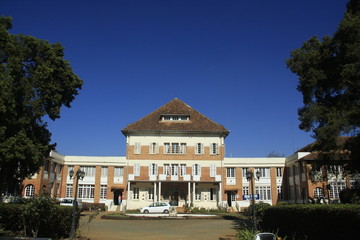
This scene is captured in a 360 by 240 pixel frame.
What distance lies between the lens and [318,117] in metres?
19.3

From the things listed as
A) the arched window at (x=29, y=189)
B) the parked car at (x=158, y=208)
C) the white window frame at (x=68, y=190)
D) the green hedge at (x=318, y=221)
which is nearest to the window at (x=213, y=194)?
the parked car at (x=158, y=208)

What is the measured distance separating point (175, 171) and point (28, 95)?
2147 cm

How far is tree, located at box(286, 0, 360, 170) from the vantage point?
57.1 ft

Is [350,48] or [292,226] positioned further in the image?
[350,48]

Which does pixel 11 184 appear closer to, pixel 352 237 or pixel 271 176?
pixel 352 237

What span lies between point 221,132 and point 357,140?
68.4ft

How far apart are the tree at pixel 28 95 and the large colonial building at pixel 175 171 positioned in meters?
16.5

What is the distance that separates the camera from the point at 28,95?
19500 millimetres

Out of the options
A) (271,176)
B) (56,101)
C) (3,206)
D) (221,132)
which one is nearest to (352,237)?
(3,206)

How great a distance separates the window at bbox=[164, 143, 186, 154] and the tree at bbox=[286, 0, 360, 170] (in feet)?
62.4

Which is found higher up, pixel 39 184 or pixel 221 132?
pixel 221 132

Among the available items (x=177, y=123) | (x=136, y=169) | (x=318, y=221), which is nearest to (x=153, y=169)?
(x=136, y=169)

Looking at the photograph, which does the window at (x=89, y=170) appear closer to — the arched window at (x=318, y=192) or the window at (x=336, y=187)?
the arched window at (x=318, y=192)

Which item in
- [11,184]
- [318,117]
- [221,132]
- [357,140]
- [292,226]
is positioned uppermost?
[221,132]
